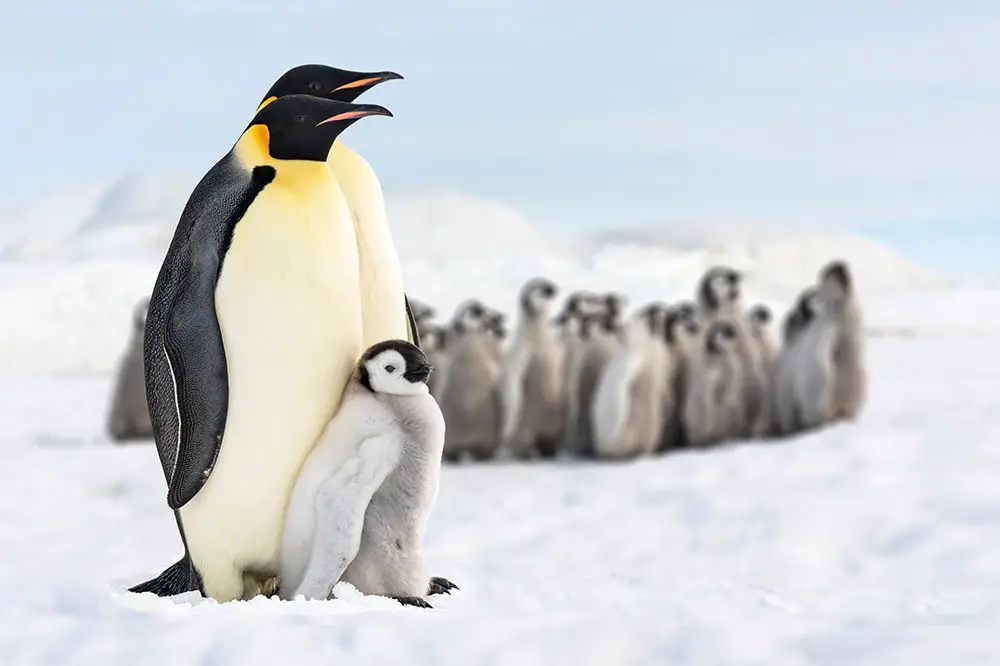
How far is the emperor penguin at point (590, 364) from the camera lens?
25.9ft

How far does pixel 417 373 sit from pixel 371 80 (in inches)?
33.3

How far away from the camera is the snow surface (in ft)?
7.74

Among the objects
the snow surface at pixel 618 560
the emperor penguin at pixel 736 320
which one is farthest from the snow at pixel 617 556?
the emperor penguin at pixel 736 320

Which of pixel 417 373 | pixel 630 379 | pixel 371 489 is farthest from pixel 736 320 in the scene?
pixel 371 489

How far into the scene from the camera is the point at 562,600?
11.8 ft

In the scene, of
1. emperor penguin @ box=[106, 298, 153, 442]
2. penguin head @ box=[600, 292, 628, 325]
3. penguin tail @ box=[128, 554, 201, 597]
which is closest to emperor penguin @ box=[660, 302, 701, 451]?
penguin head @ box=[600, 292, 628, 325]

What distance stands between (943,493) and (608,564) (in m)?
1.80

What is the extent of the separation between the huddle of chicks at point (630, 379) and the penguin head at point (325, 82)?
4505mm

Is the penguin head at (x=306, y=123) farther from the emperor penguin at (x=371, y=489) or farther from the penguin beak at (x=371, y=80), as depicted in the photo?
the emperor penguin at (x=371, y=489)

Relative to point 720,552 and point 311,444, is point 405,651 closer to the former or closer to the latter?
point 311,444

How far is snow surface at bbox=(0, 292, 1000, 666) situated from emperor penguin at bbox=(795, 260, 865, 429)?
0.90 ft

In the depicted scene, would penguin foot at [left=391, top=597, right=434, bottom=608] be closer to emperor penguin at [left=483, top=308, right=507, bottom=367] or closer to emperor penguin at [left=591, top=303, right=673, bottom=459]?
emperor penguin at [left=591, top=303, right=673, bottom=459]

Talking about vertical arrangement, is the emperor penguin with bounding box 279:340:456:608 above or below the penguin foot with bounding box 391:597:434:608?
above

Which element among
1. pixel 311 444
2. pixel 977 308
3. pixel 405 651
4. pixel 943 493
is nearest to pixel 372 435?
pixel 311 444
